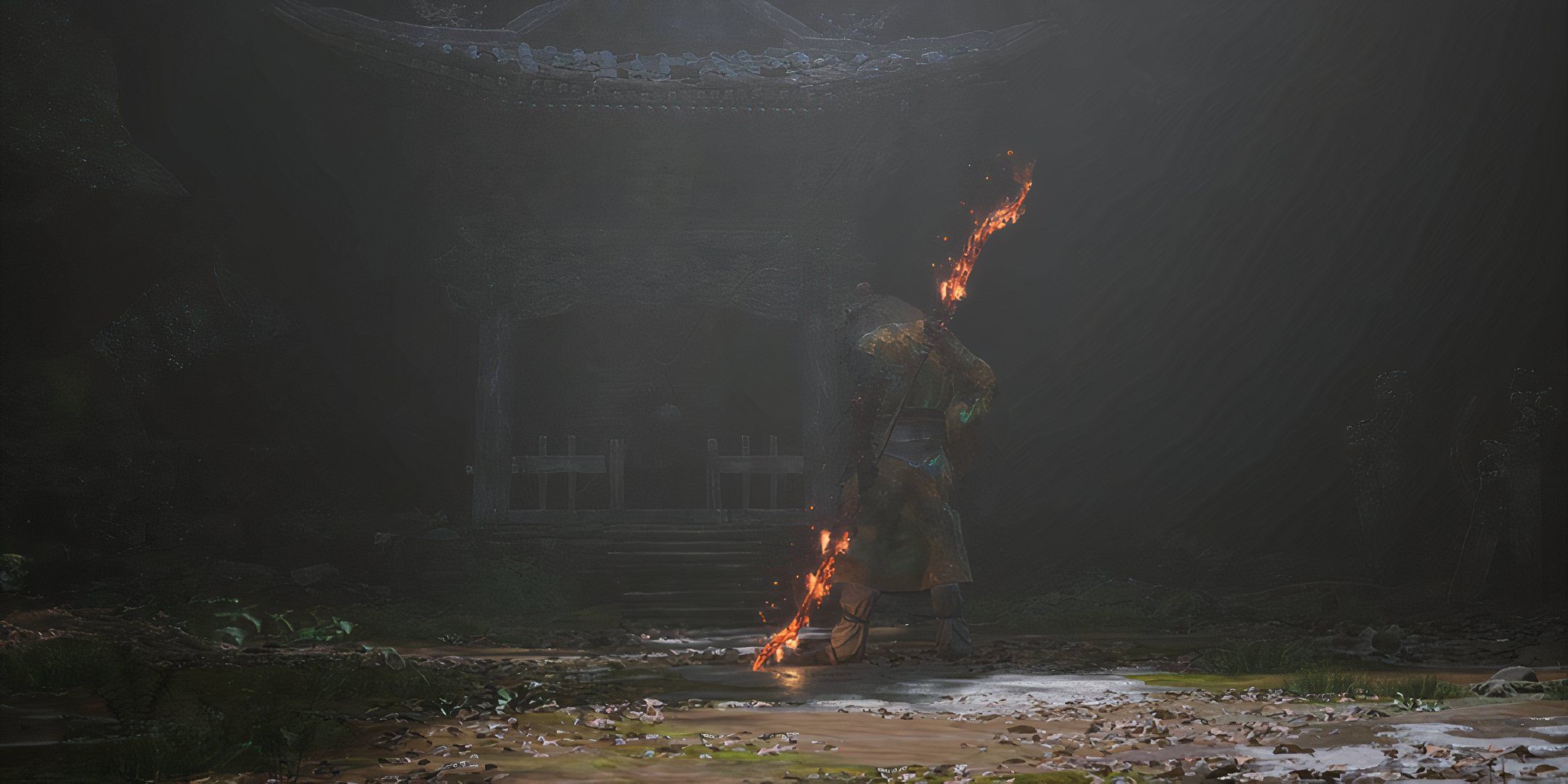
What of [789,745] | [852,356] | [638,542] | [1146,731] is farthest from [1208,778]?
[638,542]

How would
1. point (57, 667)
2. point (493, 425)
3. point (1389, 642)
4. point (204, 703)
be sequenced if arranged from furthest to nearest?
point (493, 425) → point (1389, 642) → point (57, 667) → point (204, 703)

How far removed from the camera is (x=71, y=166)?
36.0 feet

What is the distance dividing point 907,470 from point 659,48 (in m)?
6.65

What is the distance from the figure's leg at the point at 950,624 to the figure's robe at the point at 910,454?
6cm

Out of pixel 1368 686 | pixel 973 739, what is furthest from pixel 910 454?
pixel 973 739

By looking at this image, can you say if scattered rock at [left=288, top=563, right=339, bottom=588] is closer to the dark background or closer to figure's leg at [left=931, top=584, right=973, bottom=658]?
the dark background

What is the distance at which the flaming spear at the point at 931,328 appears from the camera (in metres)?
5.82

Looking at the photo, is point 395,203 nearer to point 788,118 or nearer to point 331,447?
point 331,447

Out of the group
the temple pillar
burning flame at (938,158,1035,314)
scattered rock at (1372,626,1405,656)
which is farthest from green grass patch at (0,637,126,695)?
the temple pillar

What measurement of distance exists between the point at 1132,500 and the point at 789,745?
9088 mm

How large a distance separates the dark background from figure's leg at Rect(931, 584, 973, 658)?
490cm

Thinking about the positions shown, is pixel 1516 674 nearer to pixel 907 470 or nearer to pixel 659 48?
pixel 907 470

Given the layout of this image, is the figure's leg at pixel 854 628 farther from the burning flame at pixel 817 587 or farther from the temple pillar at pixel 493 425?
the temple pillar at pixel 493 425

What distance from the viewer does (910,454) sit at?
20.5 feet
